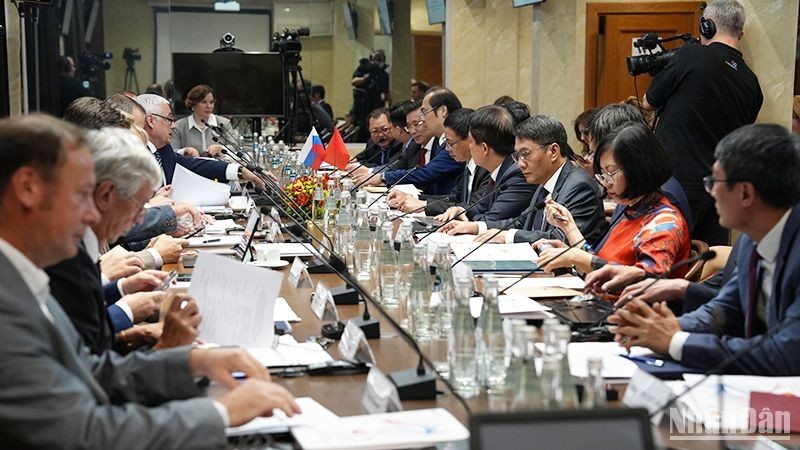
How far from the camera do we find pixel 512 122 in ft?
17.1

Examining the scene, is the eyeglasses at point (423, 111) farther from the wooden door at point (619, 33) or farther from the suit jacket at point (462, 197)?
the wooden door at point (619, 33)

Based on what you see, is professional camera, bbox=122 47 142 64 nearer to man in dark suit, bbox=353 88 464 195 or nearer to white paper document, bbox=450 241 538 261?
man in dark suit, bbox=353 88 464 195

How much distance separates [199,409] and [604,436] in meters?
0.67

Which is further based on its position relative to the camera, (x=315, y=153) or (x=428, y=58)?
(x=428, y=58)

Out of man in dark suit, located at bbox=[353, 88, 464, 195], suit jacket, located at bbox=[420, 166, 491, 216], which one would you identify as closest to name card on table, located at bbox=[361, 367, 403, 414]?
suit jacket, located at bbox=[420, 166, 491, 216]

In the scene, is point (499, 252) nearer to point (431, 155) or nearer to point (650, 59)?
point (650, 59)

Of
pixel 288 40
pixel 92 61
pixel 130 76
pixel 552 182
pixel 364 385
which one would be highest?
pixel 288 40

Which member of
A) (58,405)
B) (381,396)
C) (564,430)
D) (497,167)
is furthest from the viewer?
(497,167)

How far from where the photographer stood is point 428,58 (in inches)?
434

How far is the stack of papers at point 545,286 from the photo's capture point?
3.06 metres

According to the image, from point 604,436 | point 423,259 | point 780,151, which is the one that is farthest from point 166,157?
point 604,436

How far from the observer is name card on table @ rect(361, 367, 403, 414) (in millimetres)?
1864

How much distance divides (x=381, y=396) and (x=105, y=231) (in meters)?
0.84

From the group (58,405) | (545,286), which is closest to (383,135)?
(545,286)
